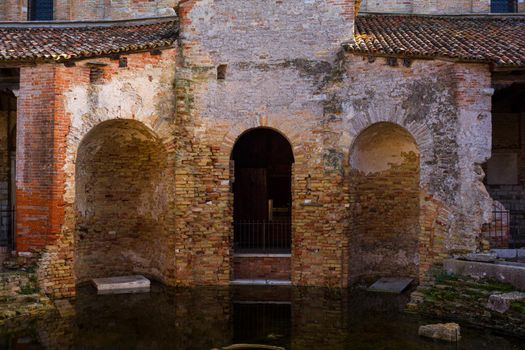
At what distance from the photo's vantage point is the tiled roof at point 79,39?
40.5ft

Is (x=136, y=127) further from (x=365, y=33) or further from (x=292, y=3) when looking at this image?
(x=365, y=33)

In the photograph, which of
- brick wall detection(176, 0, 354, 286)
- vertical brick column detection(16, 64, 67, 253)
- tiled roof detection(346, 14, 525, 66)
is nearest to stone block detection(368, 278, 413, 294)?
brick wall detection(176, 0, 354, 286)

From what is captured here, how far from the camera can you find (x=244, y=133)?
44.4 feet

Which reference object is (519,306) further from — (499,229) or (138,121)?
(138,121)

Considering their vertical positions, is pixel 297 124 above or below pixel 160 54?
below

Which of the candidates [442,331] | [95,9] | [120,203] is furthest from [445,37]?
[95,9]

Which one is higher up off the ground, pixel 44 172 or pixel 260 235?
pixel 44 172

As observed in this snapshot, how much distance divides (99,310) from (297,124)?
5.65 m

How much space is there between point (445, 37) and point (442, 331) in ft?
23.4

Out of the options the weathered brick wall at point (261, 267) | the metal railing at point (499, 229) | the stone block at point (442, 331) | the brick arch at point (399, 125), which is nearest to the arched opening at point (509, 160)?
the metal railing at point (499, 229)

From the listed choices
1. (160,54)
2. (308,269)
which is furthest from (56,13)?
(308,269)

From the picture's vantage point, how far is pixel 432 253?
1191 cm

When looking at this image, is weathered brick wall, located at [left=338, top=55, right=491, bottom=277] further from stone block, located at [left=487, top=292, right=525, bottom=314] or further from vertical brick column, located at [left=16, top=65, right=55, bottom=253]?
vertical brick column, located at [left=16, top=65, right=55, bottom=253]

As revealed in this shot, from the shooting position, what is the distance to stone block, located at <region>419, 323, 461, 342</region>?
9.27 m
